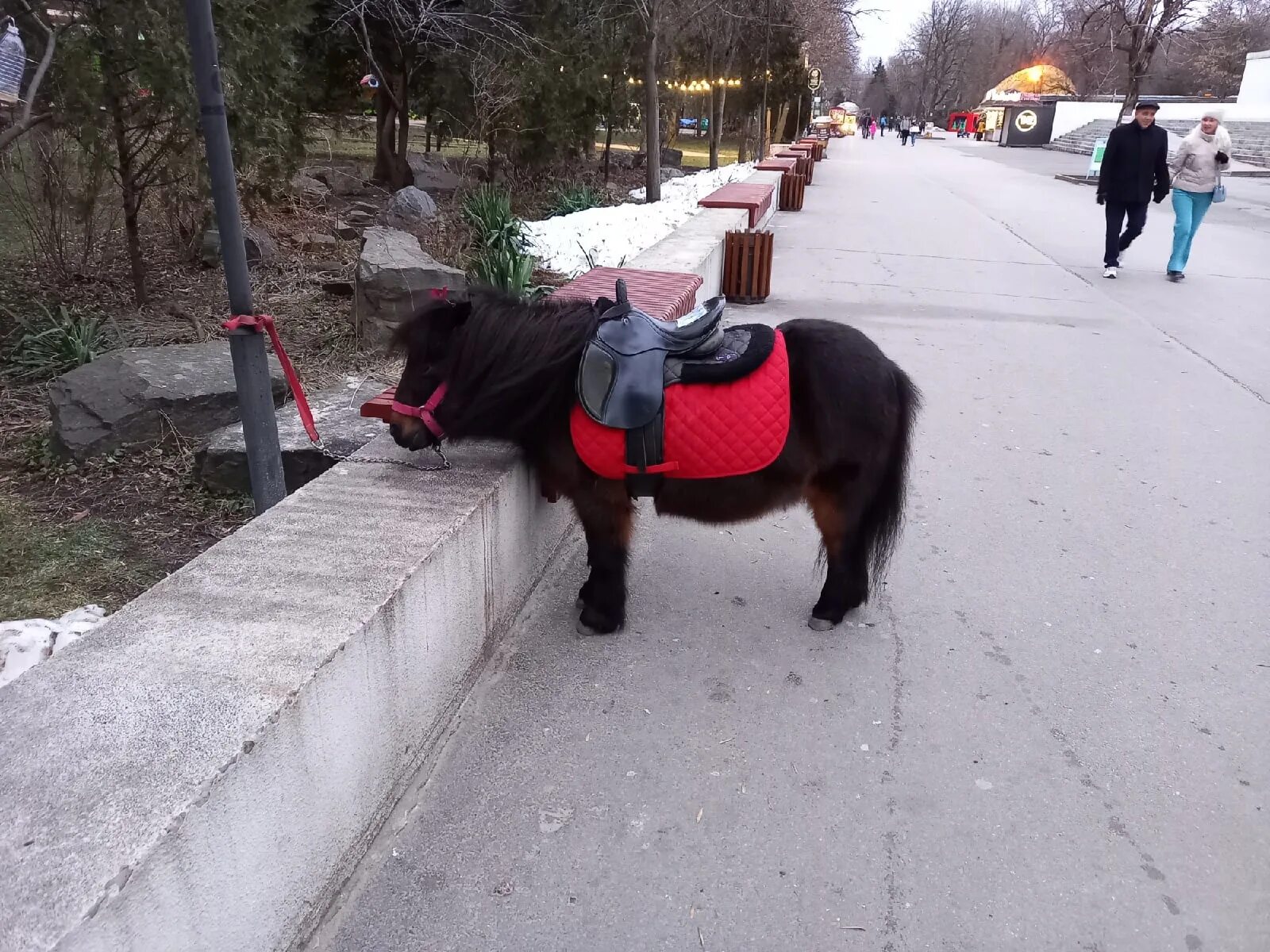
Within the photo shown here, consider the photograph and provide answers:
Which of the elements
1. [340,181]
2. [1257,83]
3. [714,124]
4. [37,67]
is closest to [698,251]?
[37,67]

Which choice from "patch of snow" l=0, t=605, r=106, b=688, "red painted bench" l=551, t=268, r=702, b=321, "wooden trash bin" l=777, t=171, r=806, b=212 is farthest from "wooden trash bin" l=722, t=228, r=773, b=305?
"wooden trash bin" l=777, t=171, r=806, b=212

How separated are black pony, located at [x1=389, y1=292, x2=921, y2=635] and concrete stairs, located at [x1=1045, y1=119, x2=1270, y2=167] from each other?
87.5ft

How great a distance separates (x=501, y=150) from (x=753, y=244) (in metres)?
7.81

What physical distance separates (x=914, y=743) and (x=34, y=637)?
2918mm

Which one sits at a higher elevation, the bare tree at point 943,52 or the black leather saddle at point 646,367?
the bare tree at point 943,52

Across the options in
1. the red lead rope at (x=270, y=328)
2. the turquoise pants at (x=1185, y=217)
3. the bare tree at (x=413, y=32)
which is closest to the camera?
the red lead rope at (x=270, y=328)

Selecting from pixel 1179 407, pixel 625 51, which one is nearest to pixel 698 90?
pixel 625 51

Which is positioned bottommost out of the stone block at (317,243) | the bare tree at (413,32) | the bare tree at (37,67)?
the stone block at (317,243)

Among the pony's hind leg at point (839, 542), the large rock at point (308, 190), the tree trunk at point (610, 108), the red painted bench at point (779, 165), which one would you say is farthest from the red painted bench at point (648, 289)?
the red painted bench at point (779, 165)

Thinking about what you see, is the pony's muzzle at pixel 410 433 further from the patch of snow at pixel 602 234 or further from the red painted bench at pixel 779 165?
the red painted bench at pixel 779 165

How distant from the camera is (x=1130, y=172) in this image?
32.2 feet

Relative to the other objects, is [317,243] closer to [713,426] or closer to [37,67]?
[37,67]

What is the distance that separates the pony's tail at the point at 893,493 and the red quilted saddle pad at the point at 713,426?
518 mm

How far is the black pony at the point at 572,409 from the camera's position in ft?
8.75
